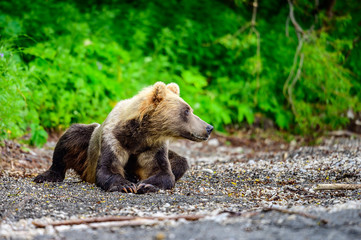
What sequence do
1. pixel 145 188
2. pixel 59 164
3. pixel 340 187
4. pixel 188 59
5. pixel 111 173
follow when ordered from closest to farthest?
1. pixel 340 187
2. pixel 145 188
3. pixel 111 173
4. pixel 59 164
5. pixel 188 59

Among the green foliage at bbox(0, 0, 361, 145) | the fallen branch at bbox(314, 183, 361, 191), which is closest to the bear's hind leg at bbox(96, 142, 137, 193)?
the fallen branch at bbox(314, 183, 361, 191)

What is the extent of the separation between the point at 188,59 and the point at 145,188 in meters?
7.34

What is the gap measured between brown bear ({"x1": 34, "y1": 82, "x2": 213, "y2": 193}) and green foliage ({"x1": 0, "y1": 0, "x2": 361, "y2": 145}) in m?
2.68

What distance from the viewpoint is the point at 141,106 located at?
4.80 metres

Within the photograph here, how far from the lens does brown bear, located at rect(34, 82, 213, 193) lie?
4605 mm

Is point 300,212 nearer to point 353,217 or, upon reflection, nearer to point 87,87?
point 353,217

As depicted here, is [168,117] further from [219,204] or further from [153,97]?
[219,204]

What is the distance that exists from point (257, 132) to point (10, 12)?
624 centimetres

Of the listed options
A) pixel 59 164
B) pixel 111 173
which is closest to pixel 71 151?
pixel 59 164

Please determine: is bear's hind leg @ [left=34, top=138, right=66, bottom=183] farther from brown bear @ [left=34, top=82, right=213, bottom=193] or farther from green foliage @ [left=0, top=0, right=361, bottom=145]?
green foliage @ [left=0, top=0, right=361, bottom=145]

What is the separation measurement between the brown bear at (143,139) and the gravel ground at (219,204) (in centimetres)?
20

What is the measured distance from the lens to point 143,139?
4773 mm

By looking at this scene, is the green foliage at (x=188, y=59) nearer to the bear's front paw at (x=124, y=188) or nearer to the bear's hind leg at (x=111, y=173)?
the bear's hind leg at (x=111, y=173)

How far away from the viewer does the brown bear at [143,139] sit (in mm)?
4605
